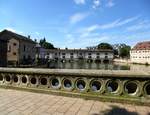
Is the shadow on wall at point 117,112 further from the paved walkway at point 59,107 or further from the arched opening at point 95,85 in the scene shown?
the arched opening at point 95,85

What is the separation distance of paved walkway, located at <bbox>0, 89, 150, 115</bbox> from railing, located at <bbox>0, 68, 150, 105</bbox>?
0.24 m

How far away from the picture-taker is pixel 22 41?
5012cm

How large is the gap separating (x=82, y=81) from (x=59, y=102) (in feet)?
3.31

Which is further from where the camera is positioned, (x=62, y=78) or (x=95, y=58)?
(x=95, y=58)

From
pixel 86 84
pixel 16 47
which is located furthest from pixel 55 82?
pixel 16 47

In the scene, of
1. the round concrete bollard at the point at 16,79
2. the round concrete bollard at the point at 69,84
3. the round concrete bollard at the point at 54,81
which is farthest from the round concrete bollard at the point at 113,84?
the round concrete bollard at the point at 16,79

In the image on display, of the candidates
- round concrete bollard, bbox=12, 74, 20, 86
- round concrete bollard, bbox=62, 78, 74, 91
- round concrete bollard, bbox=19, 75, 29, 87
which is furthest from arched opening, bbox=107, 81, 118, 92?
round concrete bollard, bbox=12, 74, 20, 86

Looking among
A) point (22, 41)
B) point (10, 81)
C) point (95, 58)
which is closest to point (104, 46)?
point (95, 58)

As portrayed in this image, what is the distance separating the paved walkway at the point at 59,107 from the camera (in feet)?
12.9

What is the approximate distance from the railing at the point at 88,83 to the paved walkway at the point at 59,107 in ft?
0.80

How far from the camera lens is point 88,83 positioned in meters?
5.05

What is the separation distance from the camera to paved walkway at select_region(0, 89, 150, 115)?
3.93 meters

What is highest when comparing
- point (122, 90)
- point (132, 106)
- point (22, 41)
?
point (22, 41)

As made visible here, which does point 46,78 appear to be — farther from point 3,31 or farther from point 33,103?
point 3,31
